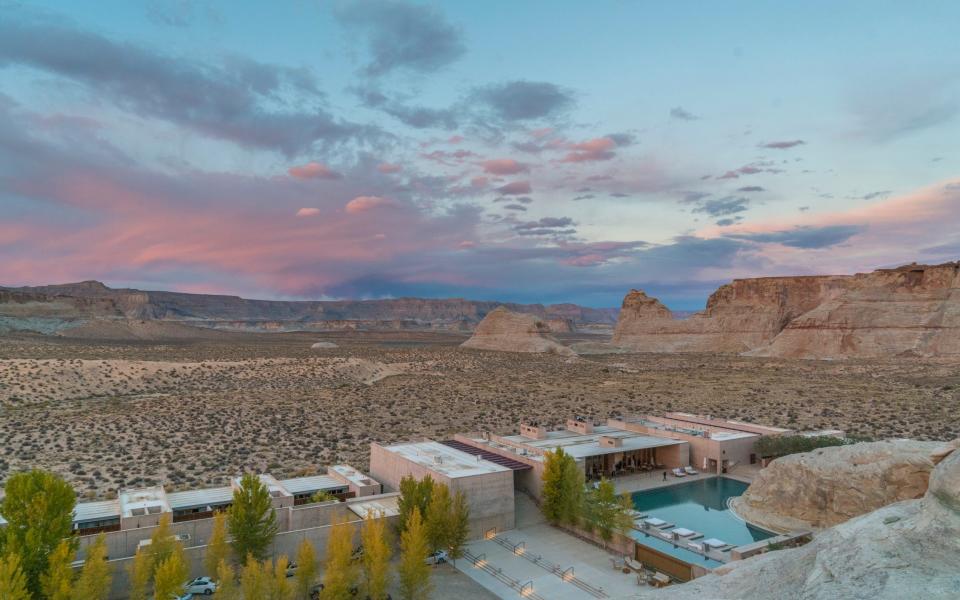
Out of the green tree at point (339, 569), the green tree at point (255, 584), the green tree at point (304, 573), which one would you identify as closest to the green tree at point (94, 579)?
the green tree at point (255, 584)

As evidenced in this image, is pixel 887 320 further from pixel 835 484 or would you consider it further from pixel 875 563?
pixel 875 563

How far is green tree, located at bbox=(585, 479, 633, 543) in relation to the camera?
24803 millimetres

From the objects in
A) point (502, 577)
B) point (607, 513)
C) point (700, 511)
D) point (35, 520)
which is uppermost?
point (35, 520)

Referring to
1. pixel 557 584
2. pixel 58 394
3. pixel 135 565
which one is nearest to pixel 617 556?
pixel 557 584

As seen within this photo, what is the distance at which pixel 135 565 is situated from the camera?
59.9ft

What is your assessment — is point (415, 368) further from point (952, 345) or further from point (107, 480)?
point (952, 345)

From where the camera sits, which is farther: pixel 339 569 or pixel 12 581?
pixel 339 569

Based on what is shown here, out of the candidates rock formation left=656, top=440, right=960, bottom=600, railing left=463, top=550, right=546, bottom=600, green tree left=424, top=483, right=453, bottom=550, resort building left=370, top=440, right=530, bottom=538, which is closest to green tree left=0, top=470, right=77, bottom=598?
green tree left=424, top=483, right=453, bottom=550

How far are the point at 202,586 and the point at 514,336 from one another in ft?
399

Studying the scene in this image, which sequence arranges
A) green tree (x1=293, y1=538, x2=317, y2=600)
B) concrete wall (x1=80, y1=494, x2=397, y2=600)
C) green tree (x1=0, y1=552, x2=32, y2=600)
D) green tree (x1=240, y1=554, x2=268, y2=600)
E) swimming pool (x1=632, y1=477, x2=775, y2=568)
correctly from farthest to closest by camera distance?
1. swimming pool (x1=632, y1=477, x2=775, y2=568)
2. concrete wall (x1=80, y1=494, x2=397, y2=600)
3. green tree (x1=293, y1=538, x2=317, y2=600)
4. green tree (x1=240, y1=554, x2=268, y2=600)
5. green tree (x1=0, y1=552, x2=32, y2=600)

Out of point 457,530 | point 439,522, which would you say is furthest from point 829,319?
point 439,522

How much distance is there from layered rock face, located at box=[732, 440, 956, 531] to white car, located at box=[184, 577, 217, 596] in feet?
78.2

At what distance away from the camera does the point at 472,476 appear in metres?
26.1

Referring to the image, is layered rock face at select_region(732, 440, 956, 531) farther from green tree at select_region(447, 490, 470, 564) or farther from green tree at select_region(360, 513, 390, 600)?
green tree at select_region(360, 513, 390, 600)
